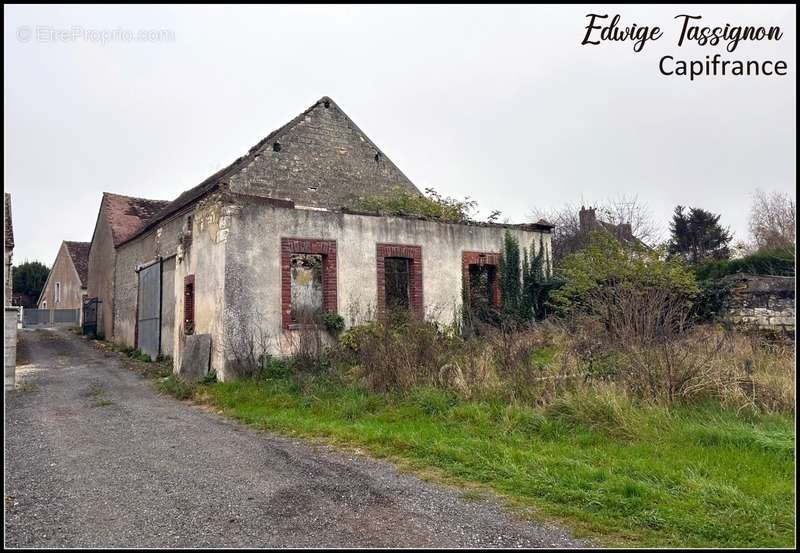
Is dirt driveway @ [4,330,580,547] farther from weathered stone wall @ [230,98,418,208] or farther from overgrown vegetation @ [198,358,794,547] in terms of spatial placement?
weathered stone wall @ [230,98,418,208]

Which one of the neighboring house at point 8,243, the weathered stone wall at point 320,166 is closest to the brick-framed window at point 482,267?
the weathered stone wall at point 320,166

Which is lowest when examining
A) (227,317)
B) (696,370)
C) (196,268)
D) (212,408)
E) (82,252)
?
(212,408)

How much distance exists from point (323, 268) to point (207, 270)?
2419 mm

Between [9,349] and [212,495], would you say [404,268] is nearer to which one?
[9,349]

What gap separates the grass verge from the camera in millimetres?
4109

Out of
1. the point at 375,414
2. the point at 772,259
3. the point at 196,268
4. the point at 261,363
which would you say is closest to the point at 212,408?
the point at 261,363

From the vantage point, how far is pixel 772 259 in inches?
696

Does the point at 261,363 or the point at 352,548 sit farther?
the point at 261,363

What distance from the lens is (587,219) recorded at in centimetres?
3142

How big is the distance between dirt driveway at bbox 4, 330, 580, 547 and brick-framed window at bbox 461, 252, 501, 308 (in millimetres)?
7886

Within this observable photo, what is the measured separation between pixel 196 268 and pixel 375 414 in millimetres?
6642

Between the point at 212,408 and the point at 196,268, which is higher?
the point at 196,268

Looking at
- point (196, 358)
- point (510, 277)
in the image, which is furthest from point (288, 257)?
point (510, 277)

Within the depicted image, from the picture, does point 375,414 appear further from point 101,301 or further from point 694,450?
point 101,301
